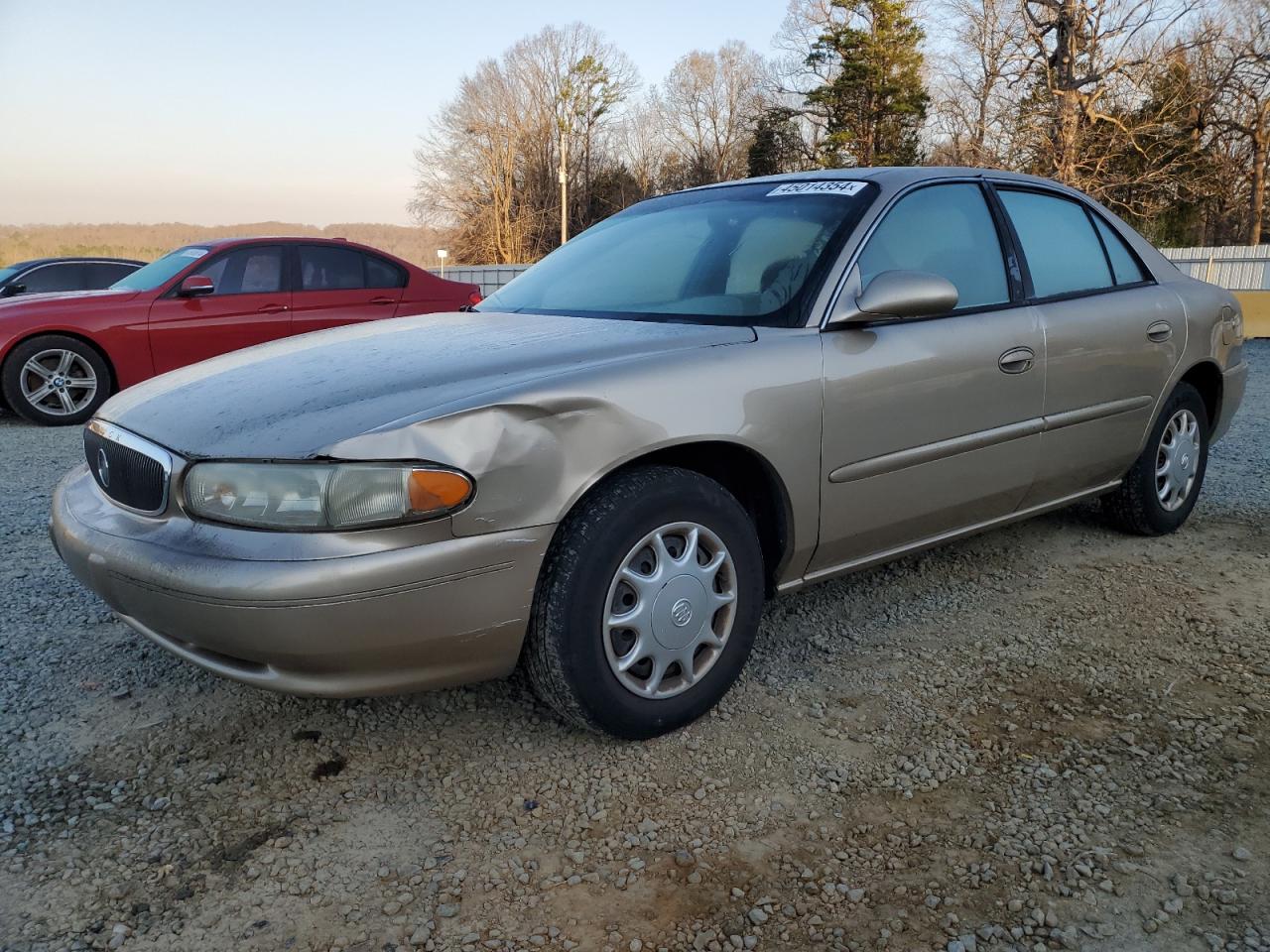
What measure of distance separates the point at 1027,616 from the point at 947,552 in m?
0.71

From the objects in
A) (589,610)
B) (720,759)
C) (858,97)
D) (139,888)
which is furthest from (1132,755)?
(858,97)

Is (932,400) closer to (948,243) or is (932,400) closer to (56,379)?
(948,243)

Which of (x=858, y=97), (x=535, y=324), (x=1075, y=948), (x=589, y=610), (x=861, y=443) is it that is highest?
(x=858, y=97)

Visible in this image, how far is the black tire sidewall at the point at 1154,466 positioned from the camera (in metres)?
3.90

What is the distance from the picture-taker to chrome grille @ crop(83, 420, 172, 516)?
86.8 inches

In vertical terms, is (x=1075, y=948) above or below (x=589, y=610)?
below

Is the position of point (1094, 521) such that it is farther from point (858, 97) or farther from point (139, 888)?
point (858, 97)

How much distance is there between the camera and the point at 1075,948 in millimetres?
1702

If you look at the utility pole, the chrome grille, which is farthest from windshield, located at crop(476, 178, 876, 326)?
the utility pole

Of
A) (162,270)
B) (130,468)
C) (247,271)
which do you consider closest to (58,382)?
(162,270)

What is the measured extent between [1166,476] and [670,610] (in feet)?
8.96

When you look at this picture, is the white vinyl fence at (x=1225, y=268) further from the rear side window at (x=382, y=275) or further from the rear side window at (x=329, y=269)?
the rear side window at (x=329, y=269)

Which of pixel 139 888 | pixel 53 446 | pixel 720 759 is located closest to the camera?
pixel 139 888

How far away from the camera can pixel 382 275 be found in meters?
8.46
